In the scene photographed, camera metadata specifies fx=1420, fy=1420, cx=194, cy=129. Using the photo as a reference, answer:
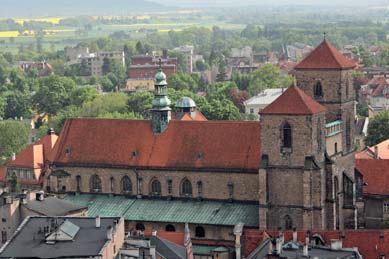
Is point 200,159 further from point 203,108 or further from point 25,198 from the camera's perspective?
point 203,108

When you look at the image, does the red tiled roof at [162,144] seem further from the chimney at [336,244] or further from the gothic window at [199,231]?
the chimney at [336,244]

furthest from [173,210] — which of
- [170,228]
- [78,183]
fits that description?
[78,183]

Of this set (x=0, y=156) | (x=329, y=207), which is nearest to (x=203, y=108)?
(x=0, y=156)

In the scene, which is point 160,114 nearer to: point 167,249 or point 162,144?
point 162,144

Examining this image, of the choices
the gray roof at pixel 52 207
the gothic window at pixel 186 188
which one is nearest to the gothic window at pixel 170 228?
the gothic window at pixel 186 188

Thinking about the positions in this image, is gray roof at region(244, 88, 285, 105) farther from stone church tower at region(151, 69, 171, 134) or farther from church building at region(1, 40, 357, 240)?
church building at region(1, 40, 357, 240)

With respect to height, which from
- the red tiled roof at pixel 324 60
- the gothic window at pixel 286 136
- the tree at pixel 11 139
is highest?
the red tiled roof at pixel 324 60

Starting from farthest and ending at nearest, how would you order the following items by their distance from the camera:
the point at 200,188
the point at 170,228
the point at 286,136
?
the point at 200,188 → the point at 170,228 → the point at 286,136
